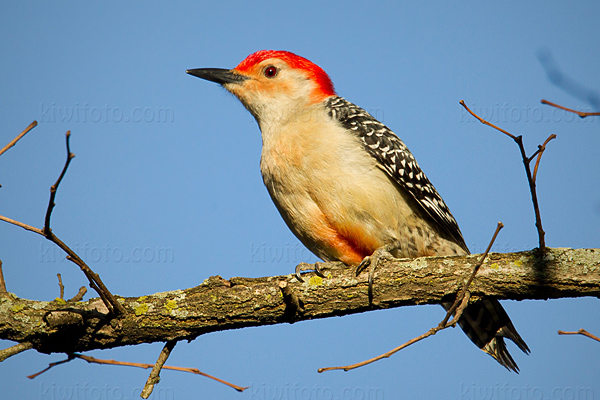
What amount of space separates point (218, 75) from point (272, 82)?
2.74ft

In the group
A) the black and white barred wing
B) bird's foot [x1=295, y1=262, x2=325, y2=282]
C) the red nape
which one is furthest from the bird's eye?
bird's foot [x1=295, y1=262, x2=325, y2=282]

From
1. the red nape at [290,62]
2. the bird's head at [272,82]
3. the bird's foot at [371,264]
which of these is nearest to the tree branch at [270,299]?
the bird's foot at [371,264]

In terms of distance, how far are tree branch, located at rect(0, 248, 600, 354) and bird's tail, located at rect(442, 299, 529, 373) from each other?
1.22 meters

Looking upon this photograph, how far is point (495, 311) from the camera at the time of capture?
5660 mm

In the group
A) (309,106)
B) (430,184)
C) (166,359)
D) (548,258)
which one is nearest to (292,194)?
(309,106)

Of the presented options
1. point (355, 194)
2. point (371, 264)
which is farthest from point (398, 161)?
point (371, 264)

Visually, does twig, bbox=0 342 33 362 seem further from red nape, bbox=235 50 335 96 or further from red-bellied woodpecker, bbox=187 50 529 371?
red nape, bbox=235 50 335 96

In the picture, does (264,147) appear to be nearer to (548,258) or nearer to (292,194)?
(292,194)

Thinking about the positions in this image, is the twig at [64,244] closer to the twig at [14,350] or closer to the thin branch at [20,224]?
the thin branch at [20,224]

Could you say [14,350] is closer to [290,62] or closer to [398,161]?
[398,161]

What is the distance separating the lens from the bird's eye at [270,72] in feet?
22.9

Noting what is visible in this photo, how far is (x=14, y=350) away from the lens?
4043mm

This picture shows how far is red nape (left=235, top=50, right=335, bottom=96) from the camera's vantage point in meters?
7.04

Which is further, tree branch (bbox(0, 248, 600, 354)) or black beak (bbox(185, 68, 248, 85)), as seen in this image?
black beak (bbox(185, 68, 248, 85))
